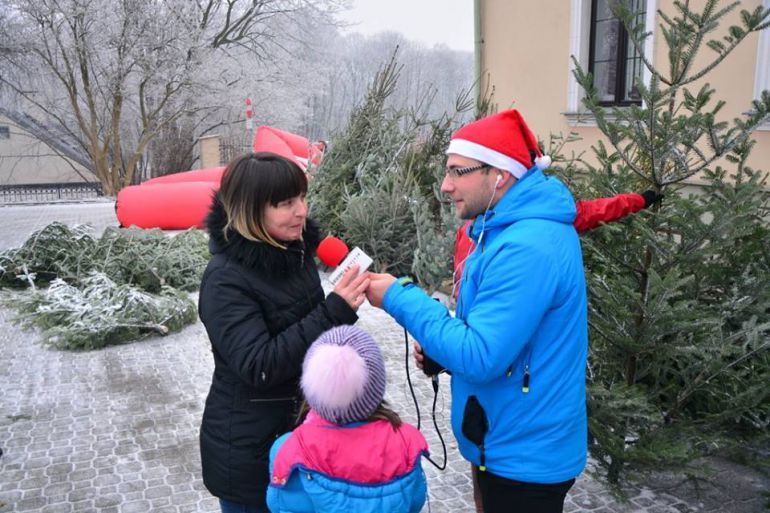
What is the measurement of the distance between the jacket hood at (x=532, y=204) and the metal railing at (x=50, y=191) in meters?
28.6

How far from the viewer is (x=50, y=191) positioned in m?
28.6

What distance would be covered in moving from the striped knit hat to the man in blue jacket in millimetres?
158

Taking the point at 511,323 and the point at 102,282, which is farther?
the point at 102,282

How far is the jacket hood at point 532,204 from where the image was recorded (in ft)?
7.06

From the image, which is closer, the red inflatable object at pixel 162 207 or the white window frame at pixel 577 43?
the white window frame at pixel 577 43

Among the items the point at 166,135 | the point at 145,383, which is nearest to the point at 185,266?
the point at 145,383

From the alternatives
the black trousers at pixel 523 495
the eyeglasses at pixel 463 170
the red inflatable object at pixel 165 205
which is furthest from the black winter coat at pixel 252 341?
the red inflatable object at pixel 165 205

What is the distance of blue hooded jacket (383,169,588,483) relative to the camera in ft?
6.61

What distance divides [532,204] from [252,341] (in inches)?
38.2

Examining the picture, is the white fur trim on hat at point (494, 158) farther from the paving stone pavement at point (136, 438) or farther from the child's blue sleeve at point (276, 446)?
the paving stone pavement at point (136, 438)

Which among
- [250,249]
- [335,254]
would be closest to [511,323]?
[335,254]

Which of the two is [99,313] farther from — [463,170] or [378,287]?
[463,170]

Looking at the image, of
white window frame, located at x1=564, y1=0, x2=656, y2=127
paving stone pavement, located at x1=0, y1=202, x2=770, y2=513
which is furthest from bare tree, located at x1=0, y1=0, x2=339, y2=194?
paving stone pavement, located at x1=0, y1=202, x2=770, y2=513

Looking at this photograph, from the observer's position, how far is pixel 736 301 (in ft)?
12.2
